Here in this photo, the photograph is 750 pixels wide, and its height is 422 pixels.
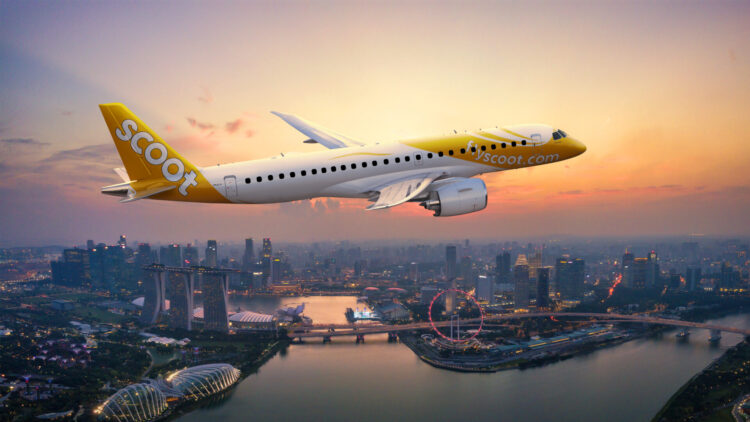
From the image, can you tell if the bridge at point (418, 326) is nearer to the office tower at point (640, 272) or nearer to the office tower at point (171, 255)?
the office tower at point (640, 272)

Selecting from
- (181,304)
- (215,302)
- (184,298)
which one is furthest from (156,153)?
(181,304)

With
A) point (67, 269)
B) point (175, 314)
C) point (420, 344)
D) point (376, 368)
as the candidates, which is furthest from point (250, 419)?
point (67, 269)

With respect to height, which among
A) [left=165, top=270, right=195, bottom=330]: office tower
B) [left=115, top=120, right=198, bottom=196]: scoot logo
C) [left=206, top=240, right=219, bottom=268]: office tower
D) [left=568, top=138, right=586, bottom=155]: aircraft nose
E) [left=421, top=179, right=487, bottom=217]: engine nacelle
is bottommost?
[left=165, top=270, right=195, bottom=330]: office tower

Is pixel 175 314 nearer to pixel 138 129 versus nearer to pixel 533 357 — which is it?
pixel 533 357

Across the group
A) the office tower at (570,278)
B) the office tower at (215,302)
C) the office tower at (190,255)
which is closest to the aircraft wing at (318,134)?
the office tower at (215,302)

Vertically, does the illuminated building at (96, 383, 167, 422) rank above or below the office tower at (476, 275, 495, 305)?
below

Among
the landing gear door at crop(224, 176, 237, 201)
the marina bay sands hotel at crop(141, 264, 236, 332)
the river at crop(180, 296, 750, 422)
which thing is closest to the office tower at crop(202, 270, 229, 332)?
the marina bay sands hotel at crop(141, 264, 236, 332)

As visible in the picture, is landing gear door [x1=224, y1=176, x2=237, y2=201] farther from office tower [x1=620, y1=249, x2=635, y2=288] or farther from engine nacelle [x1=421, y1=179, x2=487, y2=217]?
office tower [x1=620, y1=249, x2=635, y2=288]
